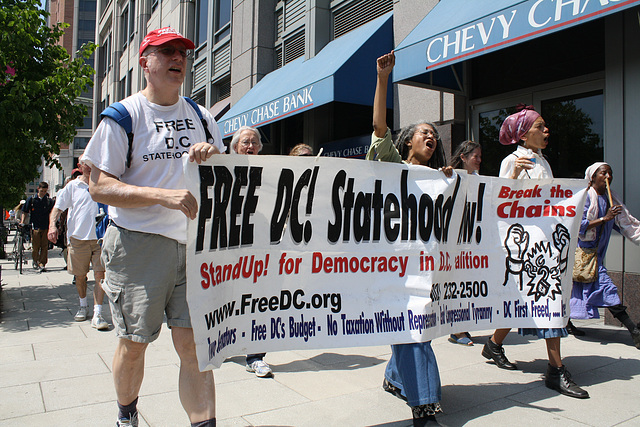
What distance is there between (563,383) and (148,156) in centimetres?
315

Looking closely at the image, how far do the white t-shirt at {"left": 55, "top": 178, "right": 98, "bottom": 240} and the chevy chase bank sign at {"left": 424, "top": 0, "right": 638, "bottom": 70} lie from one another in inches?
188

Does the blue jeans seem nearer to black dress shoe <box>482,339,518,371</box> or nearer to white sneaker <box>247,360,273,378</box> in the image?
white sneaker <box>247,360,273,378</box>

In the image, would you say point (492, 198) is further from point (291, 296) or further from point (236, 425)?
point (236, 425)

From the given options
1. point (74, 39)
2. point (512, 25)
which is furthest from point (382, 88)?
point (74, 39)

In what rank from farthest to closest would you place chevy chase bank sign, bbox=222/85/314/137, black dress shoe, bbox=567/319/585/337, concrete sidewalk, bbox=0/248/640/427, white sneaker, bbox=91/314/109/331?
chevy chase bank sign, bbox=222/85/314/137 < white sneaker, bbox=91/314/109/331 < black dress shoe, bbox=567/319/585/337 < concrete sidewalk, bbox=0/248/640/427

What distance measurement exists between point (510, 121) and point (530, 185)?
618 millimetres

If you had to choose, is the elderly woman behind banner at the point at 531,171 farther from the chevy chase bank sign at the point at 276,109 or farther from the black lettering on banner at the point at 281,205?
the chevy chase bank sign at the point at 276,109

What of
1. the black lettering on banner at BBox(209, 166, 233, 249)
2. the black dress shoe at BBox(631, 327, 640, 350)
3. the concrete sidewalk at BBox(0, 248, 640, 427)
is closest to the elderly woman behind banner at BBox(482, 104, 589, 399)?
the concrete sidewalk at BBox(0, 248, 640, 427)

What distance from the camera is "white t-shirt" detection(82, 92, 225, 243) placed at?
2.47m

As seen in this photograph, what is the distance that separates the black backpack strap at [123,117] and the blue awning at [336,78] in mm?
6271

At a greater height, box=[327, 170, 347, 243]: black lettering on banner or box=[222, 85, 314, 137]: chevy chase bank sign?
box=[222, 85, 314, 137]: chevy chase bank sign

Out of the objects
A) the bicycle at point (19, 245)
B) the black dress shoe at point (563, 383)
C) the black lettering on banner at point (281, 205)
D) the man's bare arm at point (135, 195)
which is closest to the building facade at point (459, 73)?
the black dress shoe at point (563, 383)

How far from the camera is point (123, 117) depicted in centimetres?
248

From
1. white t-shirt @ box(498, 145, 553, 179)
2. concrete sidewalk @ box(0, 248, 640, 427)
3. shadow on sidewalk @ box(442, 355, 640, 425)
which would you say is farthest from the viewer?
white t-shirt @ box(498, 145, 553, 179)
